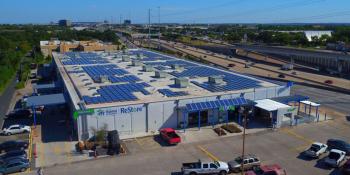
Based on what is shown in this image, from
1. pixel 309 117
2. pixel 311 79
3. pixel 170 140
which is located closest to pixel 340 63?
pixel 311 79

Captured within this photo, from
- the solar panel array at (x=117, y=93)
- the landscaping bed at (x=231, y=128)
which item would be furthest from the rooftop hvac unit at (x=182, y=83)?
the landscaping bed at (x=231, y=128)

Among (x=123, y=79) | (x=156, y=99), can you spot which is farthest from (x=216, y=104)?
(x=123, y=79)

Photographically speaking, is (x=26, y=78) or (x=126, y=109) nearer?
(x=126, y=109)

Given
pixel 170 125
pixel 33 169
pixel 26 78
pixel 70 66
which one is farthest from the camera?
pixel 26 78

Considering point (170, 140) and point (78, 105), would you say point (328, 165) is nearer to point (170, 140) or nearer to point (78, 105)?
point (170, 140)

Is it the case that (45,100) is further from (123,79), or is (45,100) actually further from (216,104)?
(216,104)
